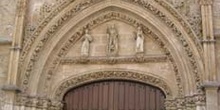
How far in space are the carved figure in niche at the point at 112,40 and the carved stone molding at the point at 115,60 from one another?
0.57 feet

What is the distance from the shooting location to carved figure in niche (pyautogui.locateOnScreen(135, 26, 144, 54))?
30.0 feet

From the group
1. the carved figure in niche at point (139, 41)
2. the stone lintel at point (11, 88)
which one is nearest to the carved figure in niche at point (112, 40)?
the carved figure in niche at point (139, 41)

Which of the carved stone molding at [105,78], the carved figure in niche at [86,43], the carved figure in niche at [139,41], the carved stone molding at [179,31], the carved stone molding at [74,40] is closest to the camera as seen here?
the carved stone molding at [179,31]

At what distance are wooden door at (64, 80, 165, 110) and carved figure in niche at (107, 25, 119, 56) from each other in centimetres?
70

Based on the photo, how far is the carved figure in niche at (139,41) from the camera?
9.13 m

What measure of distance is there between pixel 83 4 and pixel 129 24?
1191 mm

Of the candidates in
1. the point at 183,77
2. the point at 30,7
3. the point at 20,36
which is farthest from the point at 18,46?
the point at 183,77

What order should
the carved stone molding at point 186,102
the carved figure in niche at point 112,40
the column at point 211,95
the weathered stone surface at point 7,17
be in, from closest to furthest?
A: 1. the column at point 211,95
2. the carved stone molding at point 186,102
3. the carved figure in niche at point 112,40
4. the weathered stone surface at point 7,17

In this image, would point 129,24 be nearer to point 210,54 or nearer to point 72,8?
point 72,8

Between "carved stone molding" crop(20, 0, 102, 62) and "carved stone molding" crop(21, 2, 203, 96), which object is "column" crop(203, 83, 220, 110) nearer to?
"carved stone molding" crop(21, 2, 203, 96)

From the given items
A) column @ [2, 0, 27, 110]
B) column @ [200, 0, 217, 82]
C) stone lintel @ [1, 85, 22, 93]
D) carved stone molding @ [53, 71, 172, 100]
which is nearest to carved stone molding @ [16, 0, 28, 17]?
column @ [2, 0, 27, 110]

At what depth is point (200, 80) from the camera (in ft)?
26.9

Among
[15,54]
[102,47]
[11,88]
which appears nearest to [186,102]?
[102,47]

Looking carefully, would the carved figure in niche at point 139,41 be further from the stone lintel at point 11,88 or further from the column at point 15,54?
the stone lintel at point 11,88
